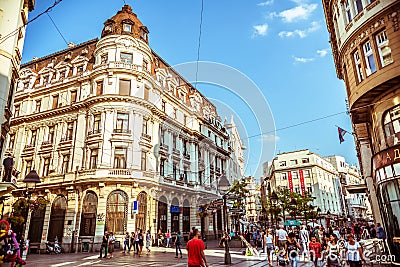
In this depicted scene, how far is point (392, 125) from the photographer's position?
13.2 metres

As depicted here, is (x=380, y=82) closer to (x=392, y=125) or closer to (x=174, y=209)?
(x=392, y=125)

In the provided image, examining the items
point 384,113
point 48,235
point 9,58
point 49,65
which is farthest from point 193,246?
point 49,65

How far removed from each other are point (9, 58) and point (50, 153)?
1723 centimetres

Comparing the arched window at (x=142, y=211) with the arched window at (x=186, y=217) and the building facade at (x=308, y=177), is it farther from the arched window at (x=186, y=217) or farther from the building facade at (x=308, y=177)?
the building facade at (x=308, y=177)

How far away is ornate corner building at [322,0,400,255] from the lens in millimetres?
12477

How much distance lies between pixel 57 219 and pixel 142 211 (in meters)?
8.45

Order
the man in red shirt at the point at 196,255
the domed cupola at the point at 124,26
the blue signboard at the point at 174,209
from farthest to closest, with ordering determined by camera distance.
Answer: the blue signboard at the point at 174,209, the domed cupola at the point at 124,26, the man in red shirt at the point at 196,255

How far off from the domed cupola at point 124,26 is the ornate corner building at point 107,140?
113 millimetres

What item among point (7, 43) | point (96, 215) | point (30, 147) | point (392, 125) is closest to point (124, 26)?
point (7, 43)

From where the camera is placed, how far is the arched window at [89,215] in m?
26.0

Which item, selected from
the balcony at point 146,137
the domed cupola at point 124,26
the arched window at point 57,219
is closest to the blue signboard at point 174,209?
the balcony at point 146,137

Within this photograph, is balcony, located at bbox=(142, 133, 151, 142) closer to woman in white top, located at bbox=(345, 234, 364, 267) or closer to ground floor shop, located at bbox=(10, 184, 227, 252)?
ground floor shop, located at bbox=(10, 184, 227, 252)

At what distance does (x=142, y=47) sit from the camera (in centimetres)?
3134

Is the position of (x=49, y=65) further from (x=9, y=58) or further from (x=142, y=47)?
(x=9, y=58)
